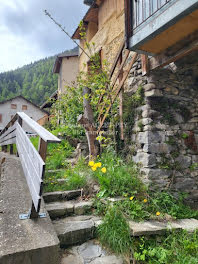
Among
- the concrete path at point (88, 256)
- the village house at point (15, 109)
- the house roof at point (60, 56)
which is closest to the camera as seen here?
the concrete path at point (88, 256)

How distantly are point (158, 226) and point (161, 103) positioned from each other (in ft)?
6.78

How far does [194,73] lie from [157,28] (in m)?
1.72

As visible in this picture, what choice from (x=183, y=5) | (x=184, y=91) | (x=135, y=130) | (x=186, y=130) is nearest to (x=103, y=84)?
(x=135, y=130)

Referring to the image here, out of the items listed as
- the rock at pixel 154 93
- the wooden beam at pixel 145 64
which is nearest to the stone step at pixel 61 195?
the rock at pixel 154 93

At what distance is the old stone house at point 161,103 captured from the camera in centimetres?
279

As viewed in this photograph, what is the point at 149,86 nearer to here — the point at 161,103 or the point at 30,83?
the point at 161,103

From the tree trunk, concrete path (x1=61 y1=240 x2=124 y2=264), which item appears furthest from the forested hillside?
concrete path (x1=61 y1=240 x2=124 y2=264)

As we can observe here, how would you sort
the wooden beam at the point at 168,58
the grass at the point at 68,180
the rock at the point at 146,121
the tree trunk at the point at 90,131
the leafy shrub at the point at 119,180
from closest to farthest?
the wooden beam at the point at 168,58 → the leafy shrub at the point at 119,180 → the grass at the point at 68,180 → the rock at the point at 146,121 → the tree trunk at the point at 90,131

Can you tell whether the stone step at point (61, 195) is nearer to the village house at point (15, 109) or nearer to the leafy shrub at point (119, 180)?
the leafy shrub at point (119, 180)

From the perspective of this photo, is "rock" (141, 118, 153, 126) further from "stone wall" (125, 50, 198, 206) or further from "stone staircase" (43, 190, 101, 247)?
"stone staircase" (43, 190, 101, 247)

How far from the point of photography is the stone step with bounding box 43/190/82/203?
9.34 ft

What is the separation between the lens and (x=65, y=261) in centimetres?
189

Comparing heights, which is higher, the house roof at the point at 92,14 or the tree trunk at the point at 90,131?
the house roof at the point at 92,14

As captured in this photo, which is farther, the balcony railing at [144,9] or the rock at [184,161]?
the rock at [184,161]
